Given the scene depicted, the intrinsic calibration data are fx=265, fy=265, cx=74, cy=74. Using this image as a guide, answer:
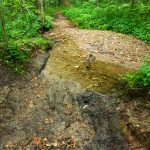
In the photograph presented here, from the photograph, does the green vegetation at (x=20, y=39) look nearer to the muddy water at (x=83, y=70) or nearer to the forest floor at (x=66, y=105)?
the forest floor at (x=66, y=105)

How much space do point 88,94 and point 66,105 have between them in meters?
0.78

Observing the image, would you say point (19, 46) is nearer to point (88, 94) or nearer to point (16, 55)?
point (16, 55)

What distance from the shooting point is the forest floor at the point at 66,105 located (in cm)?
606

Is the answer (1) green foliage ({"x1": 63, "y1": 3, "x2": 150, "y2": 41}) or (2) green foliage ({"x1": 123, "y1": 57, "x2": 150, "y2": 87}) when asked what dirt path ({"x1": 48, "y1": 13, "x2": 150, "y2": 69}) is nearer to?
(1) green foliage ({"x1": 63, "y1": 3, "x2": 150, "y2": 41})

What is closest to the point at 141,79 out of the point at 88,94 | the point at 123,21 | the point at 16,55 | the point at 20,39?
the point at 88,94

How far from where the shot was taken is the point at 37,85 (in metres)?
8.36

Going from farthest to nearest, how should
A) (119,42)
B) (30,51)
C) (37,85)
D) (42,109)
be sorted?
(119,42), (30,51), (37,85), (42,109)

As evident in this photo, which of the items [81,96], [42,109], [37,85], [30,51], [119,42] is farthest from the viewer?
[119,42]

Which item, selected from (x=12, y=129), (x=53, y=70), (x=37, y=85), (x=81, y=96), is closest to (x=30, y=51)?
(x=53, y=70)

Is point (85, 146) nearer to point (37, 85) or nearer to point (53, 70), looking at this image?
point (37, 85)

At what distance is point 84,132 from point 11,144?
1706 mm

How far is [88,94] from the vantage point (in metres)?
7.67

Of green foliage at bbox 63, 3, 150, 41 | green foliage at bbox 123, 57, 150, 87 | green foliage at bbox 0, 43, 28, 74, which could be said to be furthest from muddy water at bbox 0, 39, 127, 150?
green foliage at bbox 63, 3, 150, 41

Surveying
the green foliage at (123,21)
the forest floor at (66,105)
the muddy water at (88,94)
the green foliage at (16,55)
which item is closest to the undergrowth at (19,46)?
the green foliage at (16,55)
